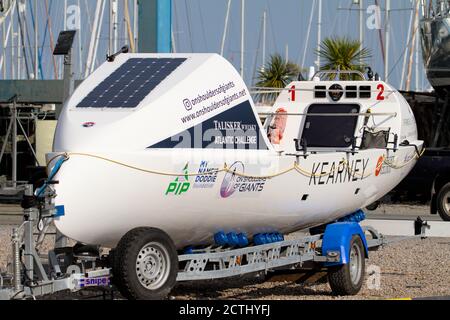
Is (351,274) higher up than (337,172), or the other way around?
(337,172)

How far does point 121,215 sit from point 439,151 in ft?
53.6

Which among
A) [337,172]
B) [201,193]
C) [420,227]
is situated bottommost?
[420,227]

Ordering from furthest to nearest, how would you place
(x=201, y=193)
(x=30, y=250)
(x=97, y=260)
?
1. (x=201, y=193)
2. (x=97, y=260)
3. (x=30, y=250)

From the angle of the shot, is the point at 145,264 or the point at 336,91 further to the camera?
the point at 336,91

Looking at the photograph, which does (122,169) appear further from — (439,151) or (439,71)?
(439,71)

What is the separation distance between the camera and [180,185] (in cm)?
1148

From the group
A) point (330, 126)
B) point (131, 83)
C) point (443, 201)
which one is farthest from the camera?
point (443, 201)

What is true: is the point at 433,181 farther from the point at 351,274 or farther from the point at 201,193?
the point at 201,193

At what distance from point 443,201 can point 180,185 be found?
13880 millimetres

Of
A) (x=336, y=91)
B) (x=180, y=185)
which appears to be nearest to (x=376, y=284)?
(x=336, y=91)

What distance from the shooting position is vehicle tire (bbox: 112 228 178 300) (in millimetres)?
10688

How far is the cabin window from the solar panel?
171 inches

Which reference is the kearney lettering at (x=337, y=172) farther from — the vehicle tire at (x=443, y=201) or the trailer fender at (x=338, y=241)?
the vehicle tire at (x=443, y=201)
